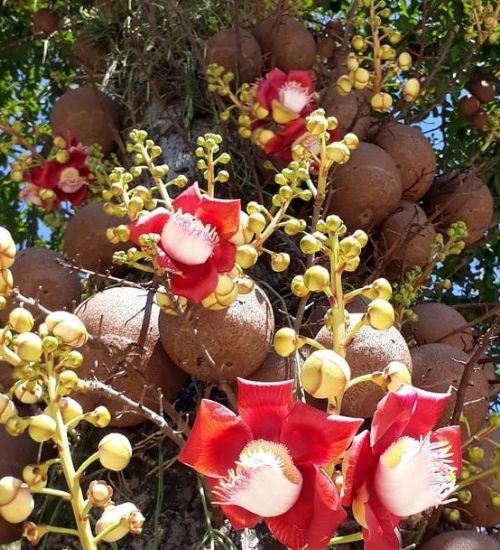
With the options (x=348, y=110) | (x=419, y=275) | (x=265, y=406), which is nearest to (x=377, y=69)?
(x=348, y=110)

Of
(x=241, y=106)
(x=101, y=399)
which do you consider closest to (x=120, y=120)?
(x=241, y=106)

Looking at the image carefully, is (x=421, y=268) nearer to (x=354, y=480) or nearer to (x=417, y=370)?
(x=417, y=370)

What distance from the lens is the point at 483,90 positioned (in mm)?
2184

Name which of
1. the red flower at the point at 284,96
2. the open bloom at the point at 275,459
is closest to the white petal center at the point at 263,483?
the open bloom at the point at 275,459

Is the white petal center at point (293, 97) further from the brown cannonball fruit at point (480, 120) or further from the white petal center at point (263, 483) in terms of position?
the white petal center at point (263, 483)

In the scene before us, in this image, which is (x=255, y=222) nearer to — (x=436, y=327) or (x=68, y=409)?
(x=68, y=409)

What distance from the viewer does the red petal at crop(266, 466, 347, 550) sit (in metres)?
0.74

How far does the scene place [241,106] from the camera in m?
1.59

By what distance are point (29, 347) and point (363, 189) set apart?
925 millimetres

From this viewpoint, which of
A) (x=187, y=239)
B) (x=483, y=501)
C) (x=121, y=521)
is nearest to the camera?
(x=121, y=521)

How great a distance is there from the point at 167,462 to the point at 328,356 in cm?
54

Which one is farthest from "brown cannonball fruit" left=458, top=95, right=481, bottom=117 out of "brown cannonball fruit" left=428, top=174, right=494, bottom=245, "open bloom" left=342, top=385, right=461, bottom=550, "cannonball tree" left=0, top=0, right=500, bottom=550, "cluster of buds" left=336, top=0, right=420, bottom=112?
"open bloom" left=342, top=385, right=461, bottom=550

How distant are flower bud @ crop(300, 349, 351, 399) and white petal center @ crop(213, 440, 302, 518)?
0.23ft

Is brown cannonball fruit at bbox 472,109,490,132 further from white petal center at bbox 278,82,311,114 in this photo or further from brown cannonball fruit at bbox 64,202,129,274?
brown cannonball fruit at bbox 64,202,129,274
